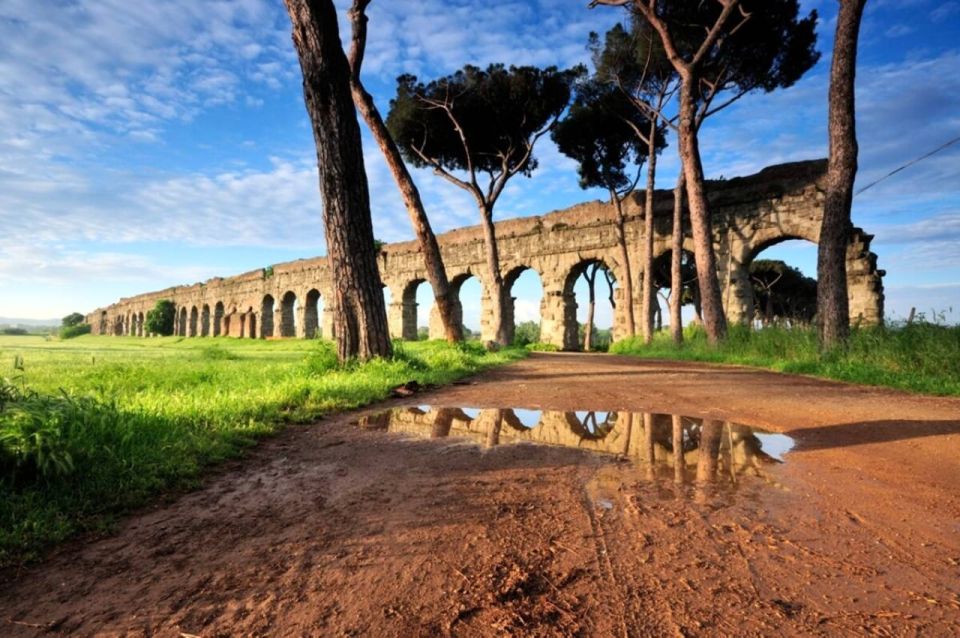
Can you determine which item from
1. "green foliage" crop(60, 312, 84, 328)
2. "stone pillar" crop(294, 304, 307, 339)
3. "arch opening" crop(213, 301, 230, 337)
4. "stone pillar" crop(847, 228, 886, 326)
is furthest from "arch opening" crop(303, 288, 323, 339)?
"green foliage" crop(60, 312, 84, 328)

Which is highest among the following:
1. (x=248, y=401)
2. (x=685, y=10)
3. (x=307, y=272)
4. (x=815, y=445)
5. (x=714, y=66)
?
(x=685, y=10)

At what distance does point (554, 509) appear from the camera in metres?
1.86

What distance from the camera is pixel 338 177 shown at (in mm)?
6082

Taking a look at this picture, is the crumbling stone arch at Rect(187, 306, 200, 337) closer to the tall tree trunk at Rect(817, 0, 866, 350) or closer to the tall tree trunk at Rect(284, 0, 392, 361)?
the tall tree trunk at Rect(284, 0, 392, 361)

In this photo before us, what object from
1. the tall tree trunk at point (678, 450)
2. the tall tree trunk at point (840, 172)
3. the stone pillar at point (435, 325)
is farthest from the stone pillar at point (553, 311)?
the tall tree trunk at point (678, 450)

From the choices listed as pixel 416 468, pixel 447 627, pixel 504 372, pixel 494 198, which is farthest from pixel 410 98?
pixel 447 627

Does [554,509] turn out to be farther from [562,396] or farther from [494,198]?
[494,198]

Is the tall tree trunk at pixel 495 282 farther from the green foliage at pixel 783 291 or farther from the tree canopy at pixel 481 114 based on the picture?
the green foliage at pixel 783 291

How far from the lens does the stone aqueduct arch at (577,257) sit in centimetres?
1290

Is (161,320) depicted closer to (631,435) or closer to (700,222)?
(700,222)

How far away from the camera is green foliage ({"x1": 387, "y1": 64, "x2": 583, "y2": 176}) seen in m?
15.5

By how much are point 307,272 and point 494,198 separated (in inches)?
610

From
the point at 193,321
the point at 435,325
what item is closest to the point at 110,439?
the point at 435,325

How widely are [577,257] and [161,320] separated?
37.3 m
